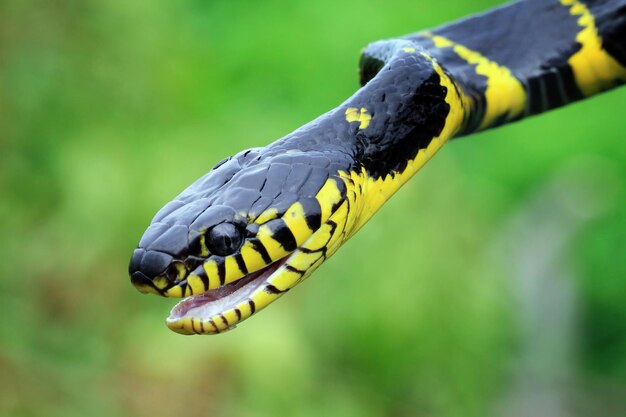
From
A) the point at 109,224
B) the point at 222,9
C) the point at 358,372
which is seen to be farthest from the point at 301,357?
the point at 222,9

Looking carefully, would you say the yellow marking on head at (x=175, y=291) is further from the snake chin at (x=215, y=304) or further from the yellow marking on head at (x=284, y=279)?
the yellow marking on head at (x=284, y=279)

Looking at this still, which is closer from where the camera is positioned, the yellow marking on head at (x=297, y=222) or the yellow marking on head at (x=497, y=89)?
the yellow marking on head at (x=297, y=222)

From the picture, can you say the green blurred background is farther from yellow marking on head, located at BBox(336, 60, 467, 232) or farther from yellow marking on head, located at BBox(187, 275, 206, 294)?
yellow marking on head, located at BBox(187, 275, 206, 294)

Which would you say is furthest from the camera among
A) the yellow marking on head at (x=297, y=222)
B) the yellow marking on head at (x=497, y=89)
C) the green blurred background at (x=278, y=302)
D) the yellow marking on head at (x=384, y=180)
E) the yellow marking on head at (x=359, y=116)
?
the green blurred background at (x=278, y=302)

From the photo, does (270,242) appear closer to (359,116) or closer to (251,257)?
(251,257)

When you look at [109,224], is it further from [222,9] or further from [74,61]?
[222,9]

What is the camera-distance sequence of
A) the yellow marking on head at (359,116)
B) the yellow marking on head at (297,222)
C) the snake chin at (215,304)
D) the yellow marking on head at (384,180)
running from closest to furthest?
the snake chin at (215,304), the yellow marking on head at (297,222), the yellow marking on head at (384,180), the yellow marking on head at (359,116)

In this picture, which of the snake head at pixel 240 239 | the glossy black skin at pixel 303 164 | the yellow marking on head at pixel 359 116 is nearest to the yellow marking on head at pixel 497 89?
the glossy black skin at pixel 303 164
